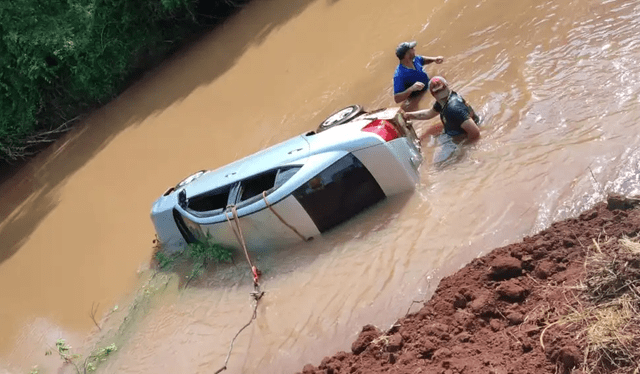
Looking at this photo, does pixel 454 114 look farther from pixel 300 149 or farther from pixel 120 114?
pixel 120 114

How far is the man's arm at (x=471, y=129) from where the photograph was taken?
276 inches

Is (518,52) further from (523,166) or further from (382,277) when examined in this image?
(382,277)

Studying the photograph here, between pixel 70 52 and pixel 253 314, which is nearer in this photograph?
pixel 253 314

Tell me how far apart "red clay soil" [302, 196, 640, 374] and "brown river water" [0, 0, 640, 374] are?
1.58 ft

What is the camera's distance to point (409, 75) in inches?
327

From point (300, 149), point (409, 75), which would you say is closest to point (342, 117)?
point (300, 149)

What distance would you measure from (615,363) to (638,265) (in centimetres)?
70

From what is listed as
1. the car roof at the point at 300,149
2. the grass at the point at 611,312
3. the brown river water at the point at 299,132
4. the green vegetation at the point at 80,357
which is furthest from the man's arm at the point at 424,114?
the green vegetation at the point at 80,357

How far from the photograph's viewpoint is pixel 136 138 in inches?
490

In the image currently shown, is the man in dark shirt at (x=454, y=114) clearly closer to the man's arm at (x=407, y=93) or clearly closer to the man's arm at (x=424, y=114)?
the man's arm at (x=424, y=114)

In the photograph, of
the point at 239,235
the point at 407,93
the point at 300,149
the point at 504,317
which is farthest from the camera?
the point at 407,93

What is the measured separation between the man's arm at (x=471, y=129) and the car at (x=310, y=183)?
23.7 inches

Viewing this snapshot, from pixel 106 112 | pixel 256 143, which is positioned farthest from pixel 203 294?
pixel 106 112

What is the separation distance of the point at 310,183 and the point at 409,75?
2.78 metres
